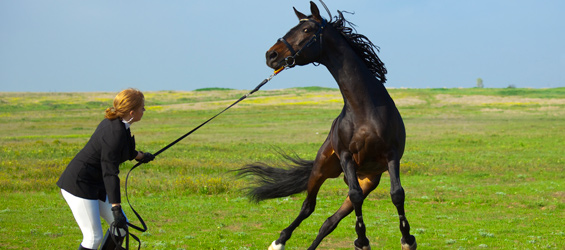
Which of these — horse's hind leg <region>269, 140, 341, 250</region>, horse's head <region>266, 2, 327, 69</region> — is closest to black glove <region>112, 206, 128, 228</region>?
horse's head <region>266, 2, 327, 69</region>

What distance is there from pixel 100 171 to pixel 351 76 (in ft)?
8.79

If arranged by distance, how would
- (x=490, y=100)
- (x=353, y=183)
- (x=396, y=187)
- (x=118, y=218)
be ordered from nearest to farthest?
(x=118, y=218), (x=396, y=187), (x=353, y=183), (x=490, y=100)

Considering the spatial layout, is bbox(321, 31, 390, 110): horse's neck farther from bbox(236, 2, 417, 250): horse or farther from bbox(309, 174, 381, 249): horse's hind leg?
bbox(309, 174, 381, 249): horse's hind leg

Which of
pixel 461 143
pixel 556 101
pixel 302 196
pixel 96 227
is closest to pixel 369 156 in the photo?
pixel 96 227

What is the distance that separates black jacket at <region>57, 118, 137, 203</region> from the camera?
4895 millimetres

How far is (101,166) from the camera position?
4.99 metres

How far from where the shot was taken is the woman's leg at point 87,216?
4.96m

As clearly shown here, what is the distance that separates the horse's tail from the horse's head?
2101mm

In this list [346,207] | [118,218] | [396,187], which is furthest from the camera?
[346,207]

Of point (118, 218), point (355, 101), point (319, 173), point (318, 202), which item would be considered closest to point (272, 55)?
point (355, 101)

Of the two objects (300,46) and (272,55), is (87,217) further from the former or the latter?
Result: (300,46)

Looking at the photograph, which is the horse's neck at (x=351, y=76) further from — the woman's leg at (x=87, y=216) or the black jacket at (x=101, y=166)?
the woman's leg at (x=87, y=216)

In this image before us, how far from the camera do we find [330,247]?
8719 mm

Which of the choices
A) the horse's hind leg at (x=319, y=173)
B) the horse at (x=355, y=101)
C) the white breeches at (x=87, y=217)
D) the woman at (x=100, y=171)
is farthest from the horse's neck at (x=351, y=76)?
the white breeches at (x=87, y=217)
